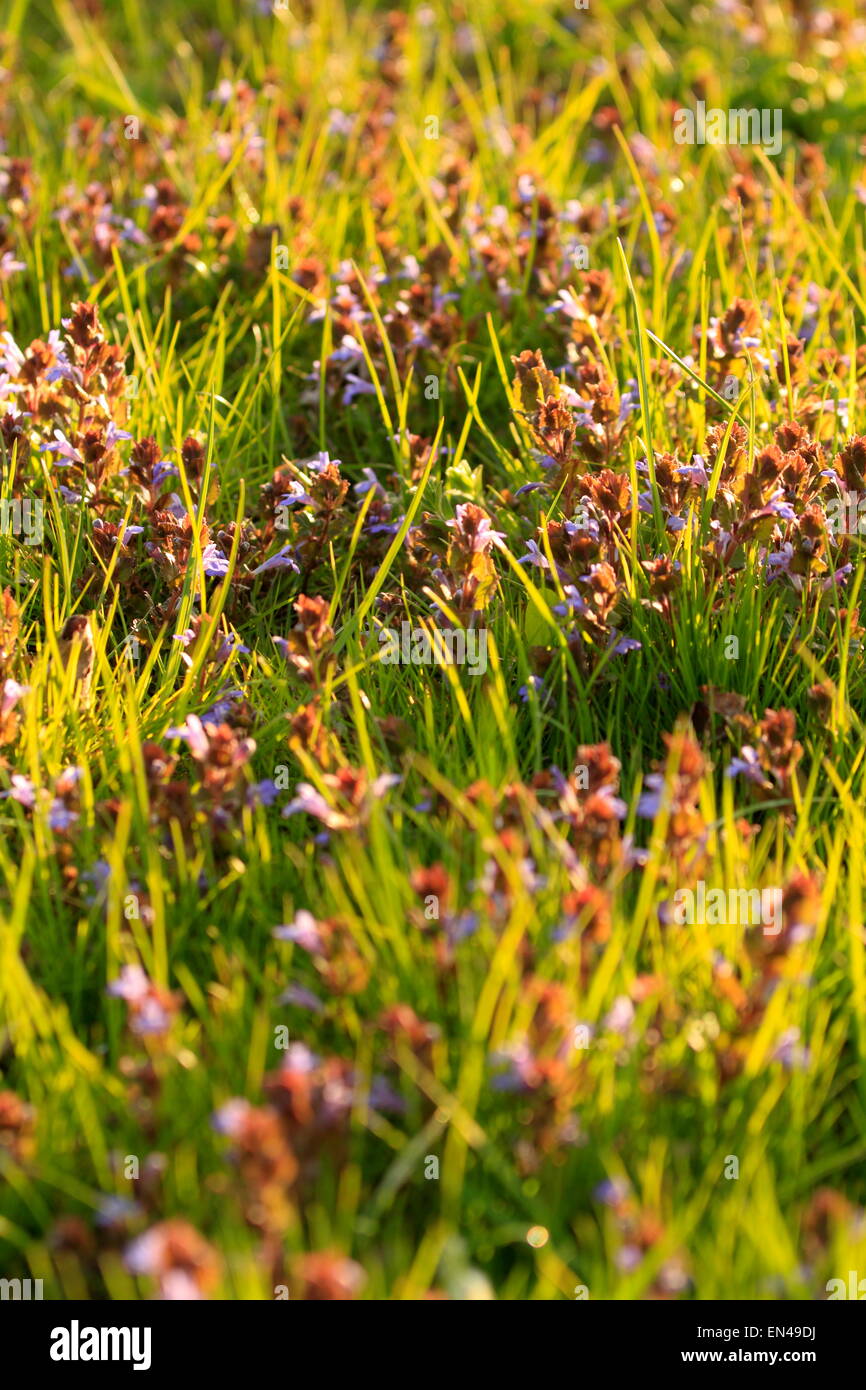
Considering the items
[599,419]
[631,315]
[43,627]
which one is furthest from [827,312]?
[43,627]

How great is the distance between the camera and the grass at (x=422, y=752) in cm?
256

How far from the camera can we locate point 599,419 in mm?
4328

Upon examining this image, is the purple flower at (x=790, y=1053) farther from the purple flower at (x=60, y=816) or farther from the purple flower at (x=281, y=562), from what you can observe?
the purple flower at (x=281, y=562)

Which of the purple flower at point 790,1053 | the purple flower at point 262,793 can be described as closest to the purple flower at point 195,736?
the purple flower at point 262,793

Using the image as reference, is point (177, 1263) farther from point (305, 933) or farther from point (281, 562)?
point (281, 562)

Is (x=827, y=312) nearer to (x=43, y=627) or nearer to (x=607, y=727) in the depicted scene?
(x=607, y=727)

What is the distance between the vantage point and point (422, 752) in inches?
140

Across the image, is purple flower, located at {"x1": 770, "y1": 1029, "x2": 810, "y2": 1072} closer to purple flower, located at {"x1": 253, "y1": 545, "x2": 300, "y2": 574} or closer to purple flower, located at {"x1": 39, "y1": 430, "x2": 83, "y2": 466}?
purple flower, located at {"x1": 253, "y1": 545, "x2": 300, "y2": 574}

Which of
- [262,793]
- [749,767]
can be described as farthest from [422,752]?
[749,767]

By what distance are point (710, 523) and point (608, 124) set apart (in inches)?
140

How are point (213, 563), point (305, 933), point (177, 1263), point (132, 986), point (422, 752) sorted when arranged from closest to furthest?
point (177, 1263)
point (132, 986)
point (305, 933)
point (422, 752)
point (213, 563)

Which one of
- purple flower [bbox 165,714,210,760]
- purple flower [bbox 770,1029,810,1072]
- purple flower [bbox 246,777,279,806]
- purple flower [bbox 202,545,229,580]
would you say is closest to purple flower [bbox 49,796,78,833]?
purple flower [bbox 165,714,210,760]

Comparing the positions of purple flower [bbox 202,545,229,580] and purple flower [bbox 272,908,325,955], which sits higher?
purple flower [bbox 202,545,229,580]

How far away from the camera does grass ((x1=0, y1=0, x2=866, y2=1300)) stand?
2564 mm
